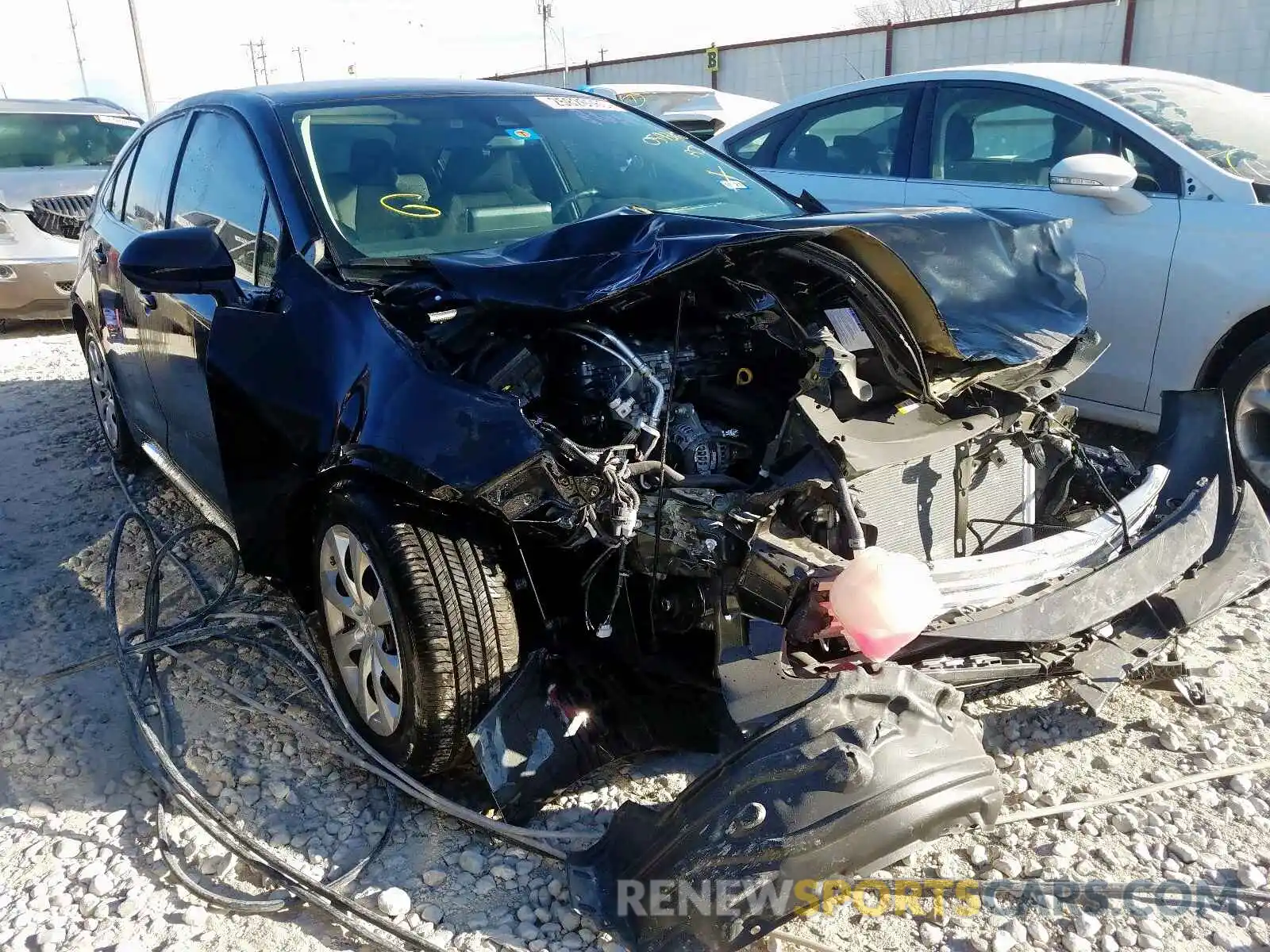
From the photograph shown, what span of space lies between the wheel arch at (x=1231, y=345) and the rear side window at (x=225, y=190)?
11.4 ft

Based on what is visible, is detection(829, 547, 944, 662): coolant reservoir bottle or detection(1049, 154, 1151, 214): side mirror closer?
detection(829, 547, 944, 662): coolant reservoir bottle

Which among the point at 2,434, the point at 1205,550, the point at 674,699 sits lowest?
the point at 2,434

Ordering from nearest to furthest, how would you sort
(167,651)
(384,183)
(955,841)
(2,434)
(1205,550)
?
(955,841) < (1205,550) < (384,183) < (167,651) < (2,434)

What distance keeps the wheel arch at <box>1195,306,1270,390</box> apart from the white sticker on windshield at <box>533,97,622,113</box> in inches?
→ 99.1

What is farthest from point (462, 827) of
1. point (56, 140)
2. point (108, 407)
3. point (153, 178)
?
point (56, 140)

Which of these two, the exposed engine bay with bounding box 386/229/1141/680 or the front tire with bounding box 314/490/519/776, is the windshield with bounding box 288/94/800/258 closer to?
the exposed engine bay with bounding box 386/229/1141/680

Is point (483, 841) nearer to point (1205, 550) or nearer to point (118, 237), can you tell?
point (1205, 550)

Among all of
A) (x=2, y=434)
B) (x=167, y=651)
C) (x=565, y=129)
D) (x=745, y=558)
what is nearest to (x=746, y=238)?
(x=745, y=558)

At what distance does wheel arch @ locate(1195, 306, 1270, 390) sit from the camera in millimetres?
3826

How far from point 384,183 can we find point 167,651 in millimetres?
1651

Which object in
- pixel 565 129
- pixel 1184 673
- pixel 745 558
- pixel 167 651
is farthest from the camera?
pixel 565 129

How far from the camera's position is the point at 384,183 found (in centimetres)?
306

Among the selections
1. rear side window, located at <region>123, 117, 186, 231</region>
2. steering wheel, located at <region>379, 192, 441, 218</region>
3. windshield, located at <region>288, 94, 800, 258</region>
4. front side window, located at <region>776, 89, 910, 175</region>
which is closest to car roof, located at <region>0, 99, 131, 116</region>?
rear side window, located at <region>123, 117, 186, 231</region>

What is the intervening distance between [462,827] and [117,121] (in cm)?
978
